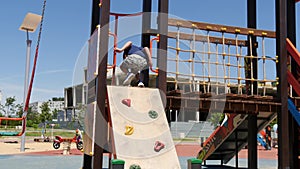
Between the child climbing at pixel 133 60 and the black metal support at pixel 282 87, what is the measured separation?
2841 millimetres

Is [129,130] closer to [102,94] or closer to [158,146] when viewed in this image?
[158,146]

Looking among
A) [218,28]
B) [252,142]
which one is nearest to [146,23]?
[218,28]

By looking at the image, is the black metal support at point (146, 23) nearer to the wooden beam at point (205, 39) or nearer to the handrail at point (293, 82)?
the wooden beam at point (205, 39)

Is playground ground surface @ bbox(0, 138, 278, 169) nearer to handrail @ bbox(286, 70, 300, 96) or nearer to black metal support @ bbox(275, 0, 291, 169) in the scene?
black metal support @ bbox(275, 0, 291, 169)

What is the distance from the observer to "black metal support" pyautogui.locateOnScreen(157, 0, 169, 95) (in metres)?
6.85

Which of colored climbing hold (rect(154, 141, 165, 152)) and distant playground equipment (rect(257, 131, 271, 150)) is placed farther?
distant playground equipment (rect(257, 131, 271, 150))

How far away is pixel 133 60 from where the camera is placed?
23.6ft

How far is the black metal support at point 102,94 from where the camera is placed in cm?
608

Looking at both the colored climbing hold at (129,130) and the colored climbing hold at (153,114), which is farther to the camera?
the colored climbing hold at (153,114)

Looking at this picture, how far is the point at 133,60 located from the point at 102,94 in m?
1.28

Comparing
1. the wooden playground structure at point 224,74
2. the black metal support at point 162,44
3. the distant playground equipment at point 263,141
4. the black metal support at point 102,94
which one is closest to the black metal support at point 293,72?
the wooden playground structure at point 224,74

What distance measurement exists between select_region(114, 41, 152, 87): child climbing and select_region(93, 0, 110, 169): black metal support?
0.94 m

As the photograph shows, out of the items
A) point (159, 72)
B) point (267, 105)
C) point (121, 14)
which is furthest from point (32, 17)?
point (267, 105)

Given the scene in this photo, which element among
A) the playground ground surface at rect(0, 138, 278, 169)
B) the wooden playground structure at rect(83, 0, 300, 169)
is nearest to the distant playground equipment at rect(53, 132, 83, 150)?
the playground ground surface at rect(0, 138, 278, 169)
